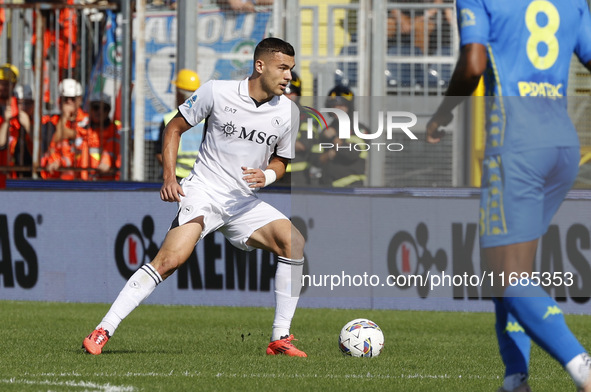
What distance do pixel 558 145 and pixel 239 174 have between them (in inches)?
141

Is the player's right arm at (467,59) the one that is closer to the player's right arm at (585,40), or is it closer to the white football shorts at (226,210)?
the player's right arm at (585,40)

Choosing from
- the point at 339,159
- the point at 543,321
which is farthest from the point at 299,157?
the point at 543,321

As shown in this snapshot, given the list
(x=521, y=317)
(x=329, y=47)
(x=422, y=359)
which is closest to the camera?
Result: (x=521, y=317)

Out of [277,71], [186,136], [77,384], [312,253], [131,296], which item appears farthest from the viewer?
[186,136]

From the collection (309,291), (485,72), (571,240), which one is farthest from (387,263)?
(485,72)

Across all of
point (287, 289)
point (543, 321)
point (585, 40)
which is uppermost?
point (585, 40)

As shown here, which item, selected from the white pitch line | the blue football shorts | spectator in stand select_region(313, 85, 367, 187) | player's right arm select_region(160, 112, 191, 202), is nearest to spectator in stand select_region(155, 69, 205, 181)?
spectator in stand select_region(313, 85, 367, 187)

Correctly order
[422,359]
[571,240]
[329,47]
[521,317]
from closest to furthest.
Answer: [521,317], [422,359], [571,240], [329,47]

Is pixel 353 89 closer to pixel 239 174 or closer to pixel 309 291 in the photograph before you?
pixel 309 291

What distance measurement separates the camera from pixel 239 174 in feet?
27.2

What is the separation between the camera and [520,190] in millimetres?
4980

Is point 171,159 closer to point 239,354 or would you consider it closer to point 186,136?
point 239,354

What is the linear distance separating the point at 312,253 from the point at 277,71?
422cm

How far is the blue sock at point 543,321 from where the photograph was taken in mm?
4914
